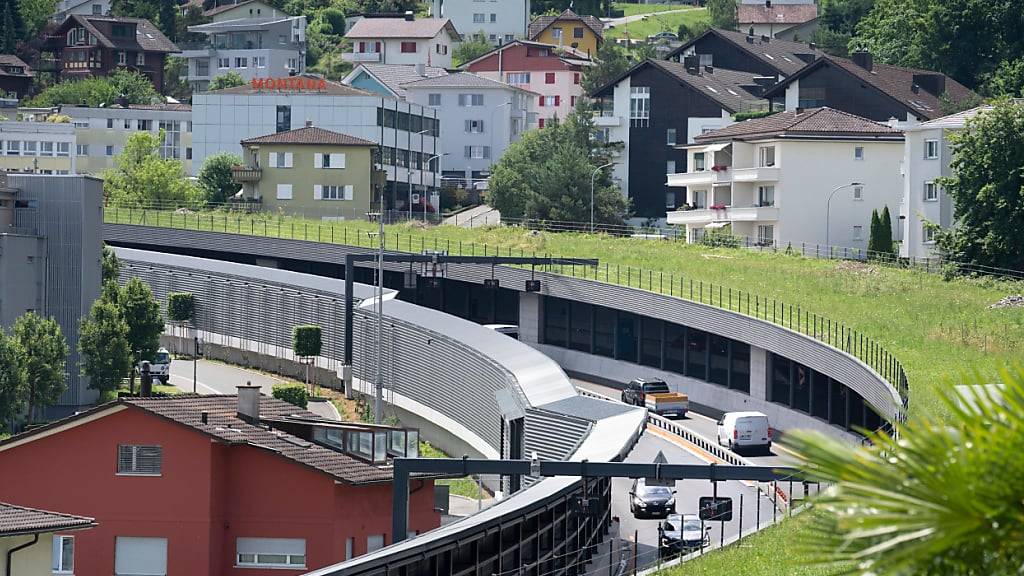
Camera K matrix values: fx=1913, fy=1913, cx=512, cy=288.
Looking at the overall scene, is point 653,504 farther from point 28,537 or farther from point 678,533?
point 28,537

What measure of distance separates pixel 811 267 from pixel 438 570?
58.9 metres

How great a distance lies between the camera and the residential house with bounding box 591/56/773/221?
13100 cm

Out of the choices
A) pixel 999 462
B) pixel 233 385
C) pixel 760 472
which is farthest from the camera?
pixel 233 385

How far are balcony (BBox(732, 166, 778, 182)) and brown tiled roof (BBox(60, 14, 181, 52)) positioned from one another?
3552 inches

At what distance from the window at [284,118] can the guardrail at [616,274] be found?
20.1 meters

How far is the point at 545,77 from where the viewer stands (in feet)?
577

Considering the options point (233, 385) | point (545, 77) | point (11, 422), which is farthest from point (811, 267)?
point (545, 77)

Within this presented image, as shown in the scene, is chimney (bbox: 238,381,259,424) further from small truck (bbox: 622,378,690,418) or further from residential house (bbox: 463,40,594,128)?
residential house (bbox: 463,40,594,128)

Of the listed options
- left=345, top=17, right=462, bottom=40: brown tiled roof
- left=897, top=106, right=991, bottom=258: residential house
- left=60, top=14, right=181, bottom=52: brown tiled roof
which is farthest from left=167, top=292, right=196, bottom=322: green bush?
left=345, top=17, right=462, bottom=40: brown tiled roof

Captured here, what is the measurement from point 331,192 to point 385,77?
43300mm

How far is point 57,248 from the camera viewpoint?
72.2m

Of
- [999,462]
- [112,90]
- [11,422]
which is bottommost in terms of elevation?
[11,422]

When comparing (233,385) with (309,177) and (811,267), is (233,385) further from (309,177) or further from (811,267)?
(309,177)

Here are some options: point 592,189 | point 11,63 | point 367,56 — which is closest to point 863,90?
point 592,189
